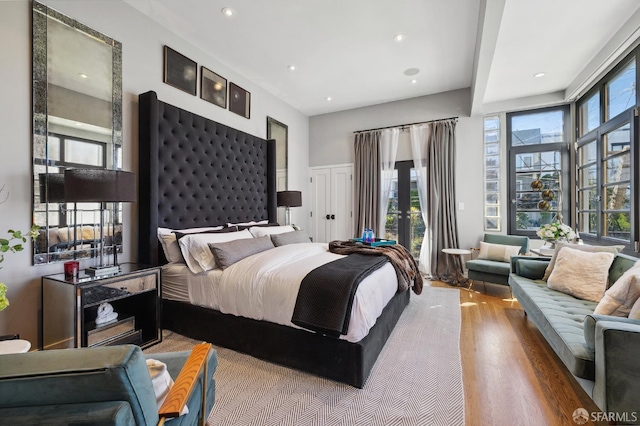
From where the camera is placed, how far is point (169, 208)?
120 inches

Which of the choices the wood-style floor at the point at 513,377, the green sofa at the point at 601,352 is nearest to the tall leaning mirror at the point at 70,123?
the wood-style floor at the point at 513,377

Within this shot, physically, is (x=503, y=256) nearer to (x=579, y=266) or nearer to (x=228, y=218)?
(x=579, y=266)

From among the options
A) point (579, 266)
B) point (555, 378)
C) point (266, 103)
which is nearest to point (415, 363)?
point (555, 378)

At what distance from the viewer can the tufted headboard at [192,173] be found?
9.12ft

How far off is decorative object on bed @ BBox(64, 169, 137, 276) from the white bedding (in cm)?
60

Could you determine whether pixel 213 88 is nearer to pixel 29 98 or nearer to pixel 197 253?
pixel 29 98

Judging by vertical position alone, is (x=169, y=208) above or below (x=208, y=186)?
below

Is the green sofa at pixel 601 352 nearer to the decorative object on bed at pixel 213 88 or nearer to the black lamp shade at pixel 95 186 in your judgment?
the black lamp shade at pixel 95 186

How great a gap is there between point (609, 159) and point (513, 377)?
3091mm

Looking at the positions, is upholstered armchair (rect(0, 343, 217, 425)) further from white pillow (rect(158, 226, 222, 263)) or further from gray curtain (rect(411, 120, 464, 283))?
gray curtain (rect(411, 120, 464, 283))

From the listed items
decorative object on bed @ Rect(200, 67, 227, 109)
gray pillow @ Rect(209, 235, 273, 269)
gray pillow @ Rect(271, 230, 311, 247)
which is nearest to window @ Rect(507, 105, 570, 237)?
gray pillow @ Rect(271, 230, 311, 247)

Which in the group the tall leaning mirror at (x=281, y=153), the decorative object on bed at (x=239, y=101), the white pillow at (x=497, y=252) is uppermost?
the decorative object on bed at (x=239, y=101)

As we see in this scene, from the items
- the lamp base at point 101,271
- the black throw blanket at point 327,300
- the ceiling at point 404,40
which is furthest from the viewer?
the ceiling at point 404,40

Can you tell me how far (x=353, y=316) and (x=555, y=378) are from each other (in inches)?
59.7
